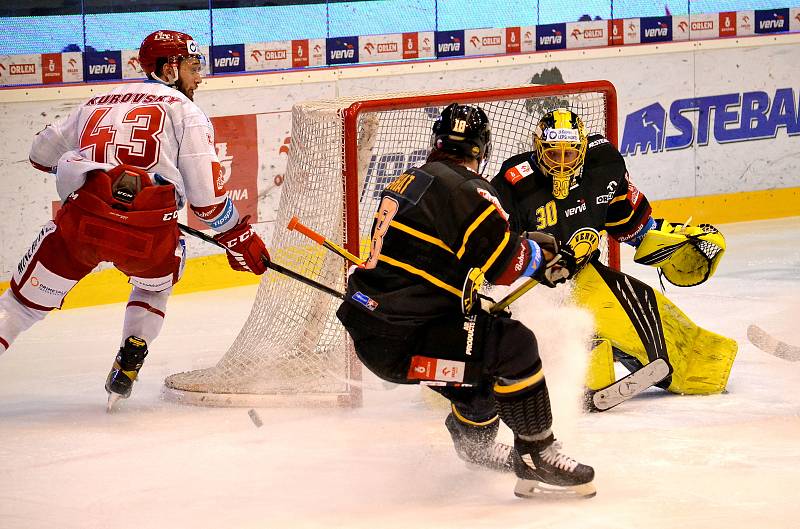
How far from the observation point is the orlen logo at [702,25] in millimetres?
7762

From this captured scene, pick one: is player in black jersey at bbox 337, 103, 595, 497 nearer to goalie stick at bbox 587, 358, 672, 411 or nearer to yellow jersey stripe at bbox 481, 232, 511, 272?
yellow jersey stripe at bbox 481, 232, 511, 272

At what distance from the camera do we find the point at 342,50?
22.4ft

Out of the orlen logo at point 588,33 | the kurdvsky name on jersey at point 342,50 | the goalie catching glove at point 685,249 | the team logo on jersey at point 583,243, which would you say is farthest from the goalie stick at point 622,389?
the orlen logo at point 588,33

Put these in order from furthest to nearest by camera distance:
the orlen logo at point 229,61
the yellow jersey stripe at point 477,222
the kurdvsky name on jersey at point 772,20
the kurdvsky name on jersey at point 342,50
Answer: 1. the kurdvsky name on jersey at point 772,20
2. the kurdvsky name on jersey at point 342,50
3. the orlen logo at point 229,61
4. the yellow jersey stripe at point 477,222

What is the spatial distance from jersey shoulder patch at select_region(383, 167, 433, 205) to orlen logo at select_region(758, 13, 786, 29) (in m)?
5.42

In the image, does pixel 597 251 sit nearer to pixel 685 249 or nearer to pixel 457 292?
pixel 685 249

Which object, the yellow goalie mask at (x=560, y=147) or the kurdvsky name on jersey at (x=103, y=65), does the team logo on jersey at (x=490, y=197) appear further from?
the kurdvsky name on jersey at (x=103, y=65)

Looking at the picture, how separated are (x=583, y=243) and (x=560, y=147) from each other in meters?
0.32

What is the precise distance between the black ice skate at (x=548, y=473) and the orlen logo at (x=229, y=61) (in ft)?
12.1

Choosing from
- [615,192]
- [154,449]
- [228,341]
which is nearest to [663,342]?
[615,192]

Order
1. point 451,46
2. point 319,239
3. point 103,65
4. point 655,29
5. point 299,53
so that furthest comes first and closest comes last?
point 655,29, point 451,46, point 299,53, point 103,65, point 319,239

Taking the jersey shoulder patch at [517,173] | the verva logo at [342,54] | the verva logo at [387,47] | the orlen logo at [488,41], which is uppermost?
the orlen logo at [488,41]

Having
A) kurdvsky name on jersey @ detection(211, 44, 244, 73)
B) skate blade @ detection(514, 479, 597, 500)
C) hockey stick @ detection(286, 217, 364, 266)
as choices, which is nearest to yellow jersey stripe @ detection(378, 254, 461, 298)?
skate blade @ detection(514, 479, 597, 500)

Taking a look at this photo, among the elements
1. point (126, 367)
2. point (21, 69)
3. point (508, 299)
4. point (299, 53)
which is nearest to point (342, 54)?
point (299, 53)
